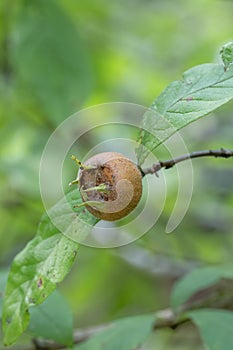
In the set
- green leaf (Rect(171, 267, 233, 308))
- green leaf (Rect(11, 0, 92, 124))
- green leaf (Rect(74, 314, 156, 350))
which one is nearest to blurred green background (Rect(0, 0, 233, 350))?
green leaf (Rect(11, 0, 92, 124))

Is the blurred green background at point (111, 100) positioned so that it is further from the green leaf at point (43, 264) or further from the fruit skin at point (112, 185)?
the fruit skin at point (112, 185)

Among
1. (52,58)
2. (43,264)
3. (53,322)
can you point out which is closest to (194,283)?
(53,322)

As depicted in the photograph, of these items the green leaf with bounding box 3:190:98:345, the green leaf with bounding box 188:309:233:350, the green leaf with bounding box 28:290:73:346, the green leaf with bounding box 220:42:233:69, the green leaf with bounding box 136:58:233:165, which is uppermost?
the green leaf with bounding box 220:42:233:69

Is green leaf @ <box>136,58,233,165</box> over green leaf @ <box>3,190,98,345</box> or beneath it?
over

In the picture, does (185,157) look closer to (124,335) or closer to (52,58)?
(124,335)

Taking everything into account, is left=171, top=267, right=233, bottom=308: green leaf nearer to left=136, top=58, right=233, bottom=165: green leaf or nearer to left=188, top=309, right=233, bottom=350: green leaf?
left=188, top=309, right=233, bottom=350: green leaf

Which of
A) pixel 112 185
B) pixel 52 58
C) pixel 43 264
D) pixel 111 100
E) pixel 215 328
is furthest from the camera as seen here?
pixel 111 100
